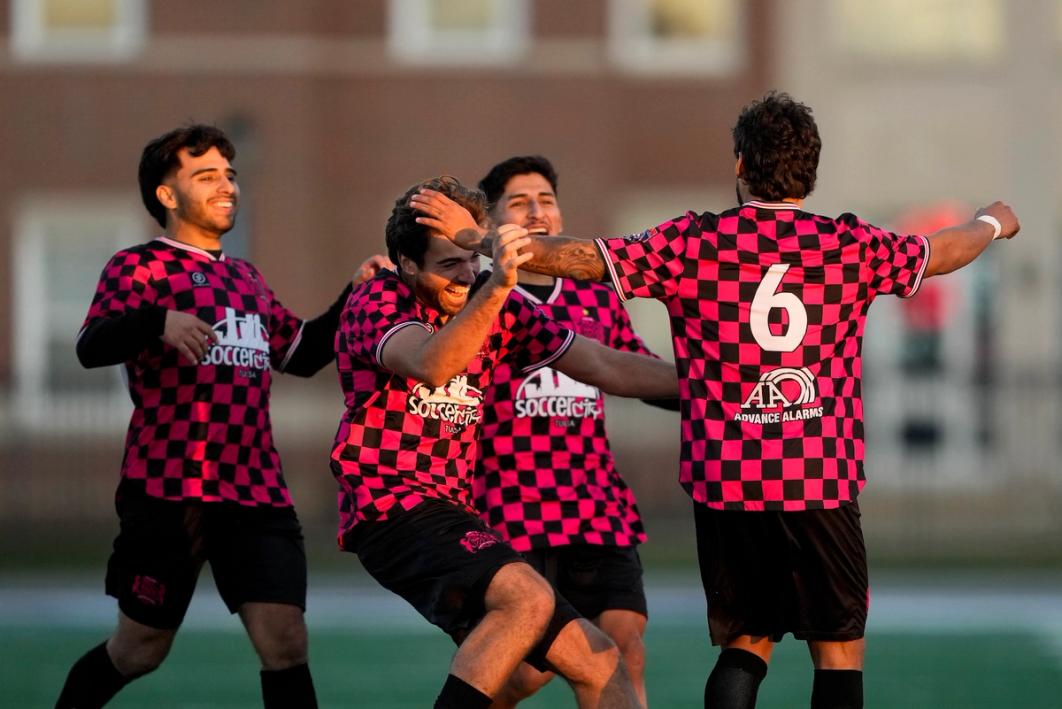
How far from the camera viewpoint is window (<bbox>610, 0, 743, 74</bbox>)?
2089 cm

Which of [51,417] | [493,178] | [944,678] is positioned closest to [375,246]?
[51,417]

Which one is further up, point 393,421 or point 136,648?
point 393,421

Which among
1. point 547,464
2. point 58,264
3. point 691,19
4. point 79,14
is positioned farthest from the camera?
point 691,19

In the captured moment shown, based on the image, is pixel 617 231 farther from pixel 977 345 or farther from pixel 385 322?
pixel 385 322

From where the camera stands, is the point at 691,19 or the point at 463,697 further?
the point at 691,19

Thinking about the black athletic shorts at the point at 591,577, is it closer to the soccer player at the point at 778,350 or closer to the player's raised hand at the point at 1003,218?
the soccer player at the point at 778,350

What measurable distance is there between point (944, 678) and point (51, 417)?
1109 centimetres

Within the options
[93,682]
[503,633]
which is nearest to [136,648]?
[93,682]

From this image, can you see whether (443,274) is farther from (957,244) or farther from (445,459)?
(957,244)

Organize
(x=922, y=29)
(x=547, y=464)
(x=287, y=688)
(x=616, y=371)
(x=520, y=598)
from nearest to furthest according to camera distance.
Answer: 1. (x=520, y=598)
2. (x=616, y=371)
3. (x=287, y=688)
4. (x=547, y=464)
5. (x=922, y=29)

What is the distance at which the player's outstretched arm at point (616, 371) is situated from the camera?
591cm

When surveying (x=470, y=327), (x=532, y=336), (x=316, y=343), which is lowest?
(x=316, y=343)

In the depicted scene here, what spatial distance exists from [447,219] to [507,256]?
1.11 ft

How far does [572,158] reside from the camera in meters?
20.3
